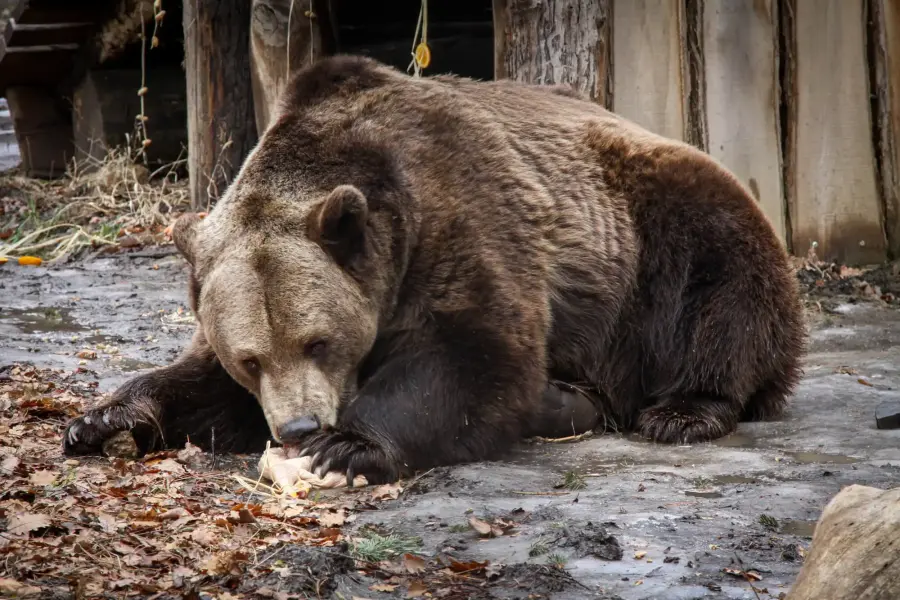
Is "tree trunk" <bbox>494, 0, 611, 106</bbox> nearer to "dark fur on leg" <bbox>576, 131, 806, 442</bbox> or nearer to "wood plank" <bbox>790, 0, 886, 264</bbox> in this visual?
"wood plank" <bbox>790, 0, 886, 264</bbox>

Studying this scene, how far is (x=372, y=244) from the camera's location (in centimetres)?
496

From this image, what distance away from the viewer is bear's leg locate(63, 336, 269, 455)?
511 cm

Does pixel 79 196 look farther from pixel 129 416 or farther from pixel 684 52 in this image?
pixel 129 416

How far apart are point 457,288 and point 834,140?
4490 millimetres

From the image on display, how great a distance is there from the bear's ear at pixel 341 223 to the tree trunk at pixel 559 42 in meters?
3.10

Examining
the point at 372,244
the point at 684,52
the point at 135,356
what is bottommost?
the point at 135,356

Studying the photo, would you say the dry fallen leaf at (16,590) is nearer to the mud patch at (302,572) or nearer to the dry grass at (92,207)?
the mud patch at (302,572)

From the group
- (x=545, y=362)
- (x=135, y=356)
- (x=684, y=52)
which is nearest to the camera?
(x=545, y=362)

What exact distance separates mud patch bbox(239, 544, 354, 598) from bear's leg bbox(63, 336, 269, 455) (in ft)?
6.00

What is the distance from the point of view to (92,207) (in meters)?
11.7

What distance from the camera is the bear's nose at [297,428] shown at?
4.62 m

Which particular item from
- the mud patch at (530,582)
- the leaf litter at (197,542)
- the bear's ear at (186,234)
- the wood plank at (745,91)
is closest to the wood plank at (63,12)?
the wood plank at (745,91)

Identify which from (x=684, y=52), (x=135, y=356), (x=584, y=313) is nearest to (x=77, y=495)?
(x=584, y=313)

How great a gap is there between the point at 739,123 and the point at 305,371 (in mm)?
4697
